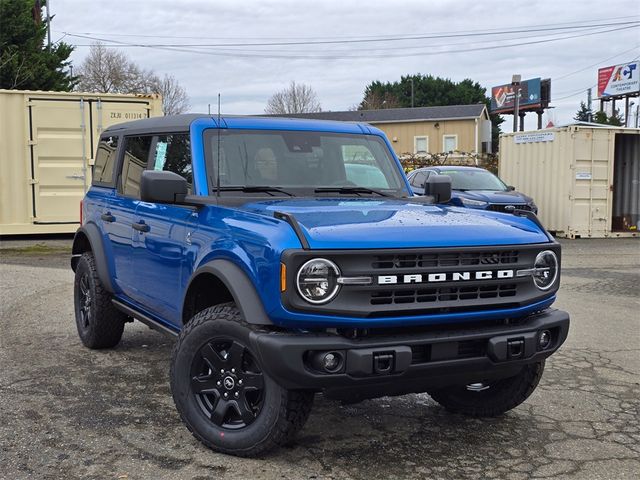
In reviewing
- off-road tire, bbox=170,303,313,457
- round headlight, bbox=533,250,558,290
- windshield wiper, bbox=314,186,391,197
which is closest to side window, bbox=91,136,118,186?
windshield wiper, bbox=314,186,391,197

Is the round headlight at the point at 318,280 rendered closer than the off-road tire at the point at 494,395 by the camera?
Yes

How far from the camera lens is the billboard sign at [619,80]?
182 feet

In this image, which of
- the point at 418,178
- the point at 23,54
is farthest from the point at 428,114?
the point at 418,178

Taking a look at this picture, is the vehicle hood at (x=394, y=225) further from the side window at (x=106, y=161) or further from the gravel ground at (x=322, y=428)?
the side window at (x=106, y=161)

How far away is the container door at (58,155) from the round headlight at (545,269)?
11766 millimetres

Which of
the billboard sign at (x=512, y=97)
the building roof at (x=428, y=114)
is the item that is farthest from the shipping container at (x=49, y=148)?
the billboard sign at (x=512, y=97)

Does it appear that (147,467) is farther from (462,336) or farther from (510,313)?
(510,313)

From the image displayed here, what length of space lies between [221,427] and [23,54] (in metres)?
24.1

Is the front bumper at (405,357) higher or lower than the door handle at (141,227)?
lower

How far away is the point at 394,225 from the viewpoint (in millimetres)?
3629

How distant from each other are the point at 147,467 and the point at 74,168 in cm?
1141

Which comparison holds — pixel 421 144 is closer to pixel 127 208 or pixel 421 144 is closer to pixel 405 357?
pixel 127 208

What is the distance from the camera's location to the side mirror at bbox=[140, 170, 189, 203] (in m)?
4.14

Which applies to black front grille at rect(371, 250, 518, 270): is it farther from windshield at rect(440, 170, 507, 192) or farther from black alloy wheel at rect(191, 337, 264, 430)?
windshield at rect(440, 170, 507, 192)
